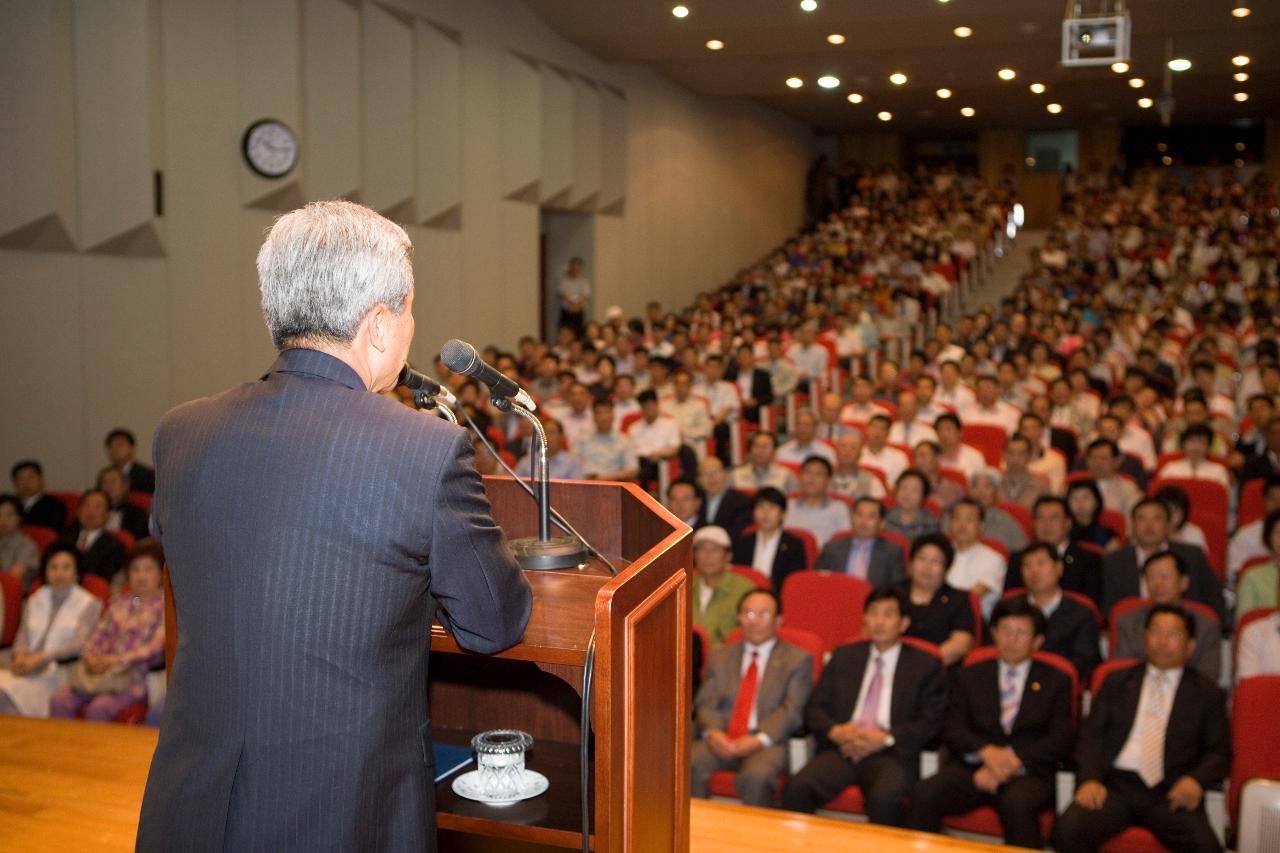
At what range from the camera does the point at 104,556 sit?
497 cm

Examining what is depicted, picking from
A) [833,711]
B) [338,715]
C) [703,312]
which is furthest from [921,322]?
[338,715]

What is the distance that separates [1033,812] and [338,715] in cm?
261

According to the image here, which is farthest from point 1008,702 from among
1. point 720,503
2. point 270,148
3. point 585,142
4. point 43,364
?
point 585,142

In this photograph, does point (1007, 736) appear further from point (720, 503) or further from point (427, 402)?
point (427, 402)

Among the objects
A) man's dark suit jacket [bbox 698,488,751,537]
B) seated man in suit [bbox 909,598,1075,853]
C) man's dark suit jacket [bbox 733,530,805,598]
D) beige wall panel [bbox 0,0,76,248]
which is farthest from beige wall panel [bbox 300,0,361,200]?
seated man in suit [bbox 909,598,1075,853]

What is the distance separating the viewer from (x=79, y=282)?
6.14m

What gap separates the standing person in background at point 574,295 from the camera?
11117 millimetres

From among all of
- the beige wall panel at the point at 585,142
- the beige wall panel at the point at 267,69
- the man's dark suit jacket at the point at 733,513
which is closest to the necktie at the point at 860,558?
the man's dark suit jacket at the point at 733,513

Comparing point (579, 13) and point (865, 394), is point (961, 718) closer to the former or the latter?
point (865, 394)

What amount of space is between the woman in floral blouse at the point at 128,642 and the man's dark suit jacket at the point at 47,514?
1.70m

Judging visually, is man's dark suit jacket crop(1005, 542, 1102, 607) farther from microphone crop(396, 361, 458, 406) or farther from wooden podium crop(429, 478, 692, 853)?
microphone crop(396, 361, 458, 406)

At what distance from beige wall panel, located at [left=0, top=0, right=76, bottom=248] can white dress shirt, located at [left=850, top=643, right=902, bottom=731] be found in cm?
473

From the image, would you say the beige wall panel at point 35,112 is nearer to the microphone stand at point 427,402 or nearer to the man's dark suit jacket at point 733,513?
the man's dark suit jacket at point 733,513

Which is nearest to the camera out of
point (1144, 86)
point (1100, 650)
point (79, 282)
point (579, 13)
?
point (1100, 650)
